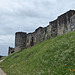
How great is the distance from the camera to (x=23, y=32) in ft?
172

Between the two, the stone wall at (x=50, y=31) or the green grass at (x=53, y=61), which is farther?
the stone wall at (x=50, y=31)

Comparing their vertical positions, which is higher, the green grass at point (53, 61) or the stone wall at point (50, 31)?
the stone wall at point (50, 31)

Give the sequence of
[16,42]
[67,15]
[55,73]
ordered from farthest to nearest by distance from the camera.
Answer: [16,42], [67,15], [55,73]

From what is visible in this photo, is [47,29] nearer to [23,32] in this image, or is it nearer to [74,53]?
[23,32]

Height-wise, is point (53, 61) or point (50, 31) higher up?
point (50, 31)

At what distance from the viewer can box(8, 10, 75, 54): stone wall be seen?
83.9 ft

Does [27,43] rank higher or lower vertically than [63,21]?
lower

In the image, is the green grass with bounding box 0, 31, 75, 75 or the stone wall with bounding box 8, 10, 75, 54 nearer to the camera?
the green grass with bounding box 0, 31, 75, 75

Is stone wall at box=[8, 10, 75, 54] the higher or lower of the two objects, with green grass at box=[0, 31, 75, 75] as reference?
higher

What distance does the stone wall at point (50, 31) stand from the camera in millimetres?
25562

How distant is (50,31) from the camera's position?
33.4 meters

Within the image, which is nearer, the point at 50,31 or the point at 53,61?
the point at 53,61

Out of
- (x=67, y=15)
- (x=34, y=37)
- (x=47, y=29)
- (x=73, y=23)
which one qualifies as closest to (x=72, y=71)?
(x=73, y=23)

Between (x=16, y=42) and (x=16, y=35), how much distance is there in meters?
3.21
